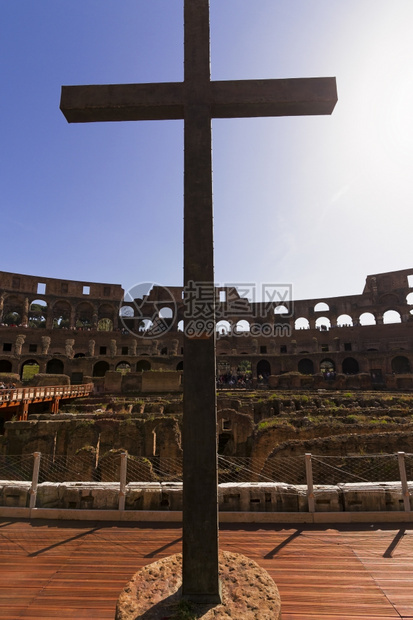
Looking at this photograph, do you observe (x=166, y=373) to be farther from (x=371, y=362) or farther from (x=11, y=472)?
(x=371, y=362)

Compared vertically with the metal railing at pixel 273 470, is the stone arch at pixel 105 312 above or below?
above

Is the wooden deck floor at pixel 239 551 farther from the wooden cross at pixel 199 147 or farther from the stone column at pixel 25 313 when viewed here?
the stone column at pixel 25 313

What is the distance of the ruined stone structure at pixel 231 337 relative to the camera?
34.4 metres

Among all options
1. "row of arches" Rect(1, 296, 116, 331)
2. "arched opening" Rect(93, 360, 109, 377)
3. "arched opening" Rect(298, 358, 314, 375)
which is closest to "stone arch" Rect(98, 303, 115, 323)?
"row of arches" Rect(1, 296, 116, 331)

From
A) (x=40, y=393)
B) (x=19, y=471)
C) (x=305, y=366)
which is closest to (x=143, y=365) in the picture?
(x=305, y=366)

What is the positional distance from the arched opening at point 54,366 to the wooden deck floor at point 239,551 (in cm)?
3597

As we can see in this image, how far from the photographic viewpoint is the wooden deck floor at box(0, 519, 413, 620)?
2.48m

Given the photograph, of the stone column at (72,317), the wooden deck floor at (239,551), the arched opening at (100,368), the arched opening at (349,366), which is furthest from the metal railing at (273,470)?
the stone column at (72,317)

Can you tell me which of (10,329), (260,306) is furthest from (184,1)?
(260,306)

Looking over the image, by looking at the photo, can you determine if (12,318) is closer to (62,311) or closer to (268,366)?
(62,311)

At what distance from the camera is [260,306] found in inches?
1886

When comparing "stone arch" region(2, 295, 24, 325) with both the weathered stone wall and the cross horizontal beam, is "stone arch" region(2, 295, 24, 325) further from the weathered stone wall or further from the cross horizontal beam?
the cross horizontal beam

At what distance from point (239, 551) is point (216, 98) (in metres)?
4.24

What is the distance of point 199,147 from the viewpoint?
9.05 ft
